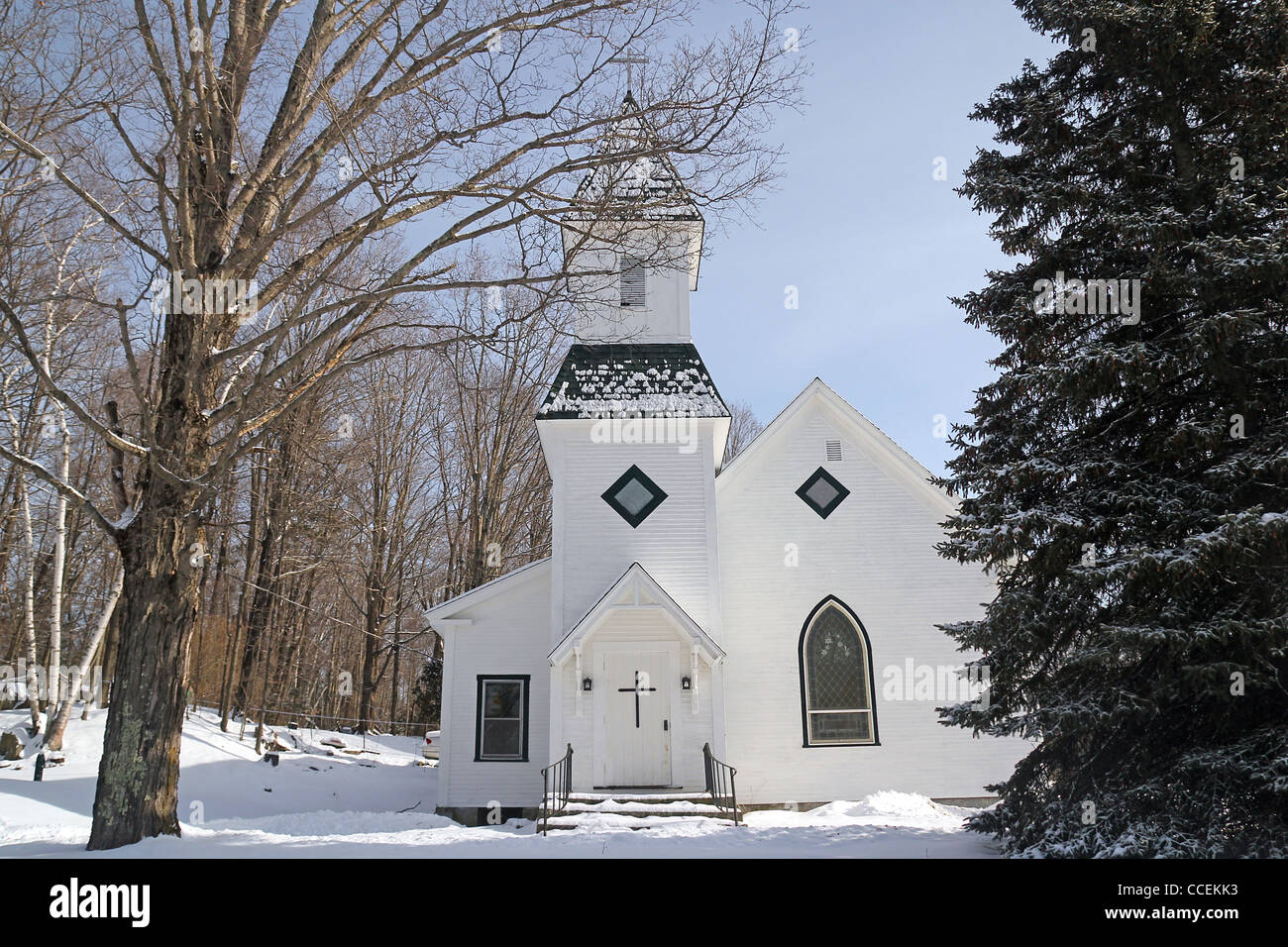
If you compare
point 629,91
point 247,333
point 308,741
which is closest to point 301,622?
point 308,741

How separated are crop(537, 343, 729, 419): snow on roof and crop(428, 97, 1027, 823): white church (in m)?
0.04

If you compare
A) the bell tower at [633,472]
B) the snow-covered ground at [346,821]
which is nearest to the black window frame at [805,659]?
the snow-covered ground at [346,821]

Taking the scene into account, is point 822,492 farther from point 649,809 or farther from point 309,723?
point 309,723

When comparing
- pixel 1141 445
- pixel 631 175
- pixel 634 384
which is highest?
pixel 631 175

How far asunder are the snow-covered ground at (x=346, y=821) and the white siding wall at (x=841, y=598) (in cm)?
95

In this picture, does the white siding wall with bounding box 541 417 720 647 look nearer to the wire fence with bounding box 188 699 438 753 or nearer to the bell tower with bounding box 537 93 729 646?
the bell tower with bounding box 537 93 729 646

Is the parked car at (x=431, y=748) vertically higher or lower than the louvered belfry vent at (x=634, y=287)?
lower

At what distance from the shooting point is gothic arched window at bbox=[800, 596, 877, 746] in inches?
570

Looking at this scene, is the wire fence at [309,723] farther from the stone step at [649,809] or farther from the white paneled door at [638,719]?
the stone step at [649,809]

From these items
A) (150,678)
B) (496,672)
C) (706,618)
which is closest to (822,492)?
(706,618)

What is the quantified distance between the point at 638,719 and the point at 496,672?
111 inches

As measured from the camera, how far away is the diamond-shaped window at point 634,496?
14.9m

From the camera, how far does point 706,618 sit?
47.1 feet
